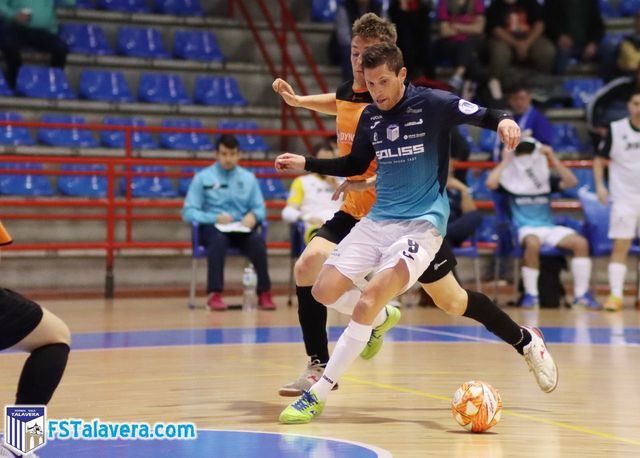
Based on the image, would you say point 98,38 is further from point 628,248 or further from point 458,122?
point 458,122

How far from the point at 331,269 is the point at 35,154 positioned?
8251mm

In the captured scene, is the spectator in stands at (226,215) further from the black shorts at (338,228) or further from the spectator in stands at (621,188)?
the black shorts at (338,228)

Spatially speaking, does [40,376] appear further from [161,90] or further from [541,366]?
[161,90]

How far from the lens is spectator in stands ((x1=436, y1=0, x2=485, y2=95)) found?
15445mm

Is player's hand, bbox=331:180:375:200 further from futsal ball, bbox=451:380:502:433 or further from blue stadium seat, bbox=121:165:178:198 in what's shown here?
blue stadium seat, bbox=121:165:178:198

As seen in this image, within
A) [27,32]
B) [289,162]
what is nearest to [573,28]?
[27,32]

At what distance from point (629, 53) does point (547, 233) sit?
4.68m

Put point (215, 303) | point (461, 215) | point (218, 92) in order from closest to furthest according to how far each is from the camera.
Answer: point (215, 303), point (461, 215), point (218, 92)

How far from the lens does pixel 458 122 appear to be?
18.4 feet

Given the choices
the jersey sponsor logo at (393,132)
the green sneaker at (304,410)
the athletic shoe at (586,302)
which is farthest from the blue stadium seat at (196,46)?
the green sneaker at (304,410)

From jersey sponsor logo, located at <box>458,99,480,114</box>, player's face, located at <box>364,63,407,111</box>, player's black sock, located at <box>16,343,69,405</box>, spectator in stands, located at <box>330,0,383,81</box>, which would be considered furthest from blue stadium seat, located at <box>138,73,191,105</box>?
player's black sock, located at <box>16,343,69,405</box>

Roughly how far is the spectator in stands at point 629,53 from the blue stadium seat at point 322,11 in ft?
13.3

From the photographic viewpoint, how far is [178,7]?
630 inches

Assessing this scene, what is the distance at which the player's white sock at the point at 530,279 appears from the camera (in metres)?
11.5
